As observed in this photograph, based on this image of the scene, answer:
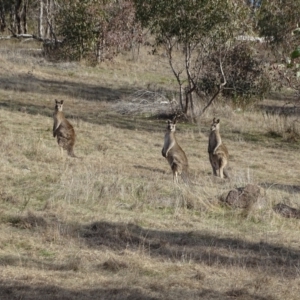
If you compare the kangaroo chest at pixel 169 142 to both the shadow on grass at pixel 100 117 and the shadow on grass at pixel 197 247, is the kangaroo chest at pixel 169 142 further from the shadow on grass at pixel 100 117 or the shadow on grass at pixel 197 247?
the shadow on grass at pixel 100 117

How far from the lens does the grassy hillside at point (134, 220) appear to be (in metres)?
7.41

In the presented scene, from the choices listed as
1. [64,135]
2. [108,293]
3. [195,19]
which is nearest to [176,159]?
[64,135]

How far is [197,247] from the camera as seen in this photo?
9.11 m

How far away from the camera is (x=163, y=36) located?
24078 mm

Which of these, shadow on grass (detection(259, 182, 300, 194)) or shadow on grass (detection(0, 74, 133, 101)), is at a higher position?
shadow on grass (detection(0, 74, 133, 101))

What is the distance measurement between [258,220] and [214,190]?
6.28 ft

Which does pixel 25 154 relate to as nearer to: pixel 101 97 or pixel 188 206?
pixel 188 206

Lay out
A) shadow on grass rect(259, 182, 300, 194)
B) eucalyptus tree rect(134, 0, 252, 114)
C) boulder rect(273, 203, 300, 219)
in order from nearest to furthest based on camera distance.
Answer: boulder rect(273, 203, 300, 219), shadow on grass rect(259, 182, 300, 194), eucalyptus tree rect(134, 0, 252, 114)

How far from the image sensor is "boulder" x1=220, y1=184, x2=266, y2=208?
11516 mm

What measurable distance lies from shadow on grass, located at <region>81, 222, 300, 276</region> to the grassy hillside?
21mm

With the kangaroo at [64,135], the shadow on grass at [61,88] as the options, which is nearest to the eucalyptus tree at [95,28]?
the shadow on grass at [61,88]

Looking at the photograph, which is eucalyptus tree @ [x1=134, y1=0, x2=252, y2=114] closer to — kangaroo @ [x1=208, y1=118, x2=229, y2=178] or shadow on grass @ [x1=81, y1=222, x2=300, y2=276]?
kangaroo @ [x1=208, y1=118, x2=229, y2=178]

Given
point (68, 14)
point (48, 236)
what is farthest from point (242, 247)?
point (68, 14)

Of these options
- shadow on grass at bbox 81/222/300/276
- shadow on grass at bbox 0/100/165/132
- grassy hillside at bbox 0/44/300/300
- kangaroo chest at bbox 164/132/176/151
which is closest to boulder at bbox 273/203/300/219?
grassy hillside at bbox 0/44/300/300
